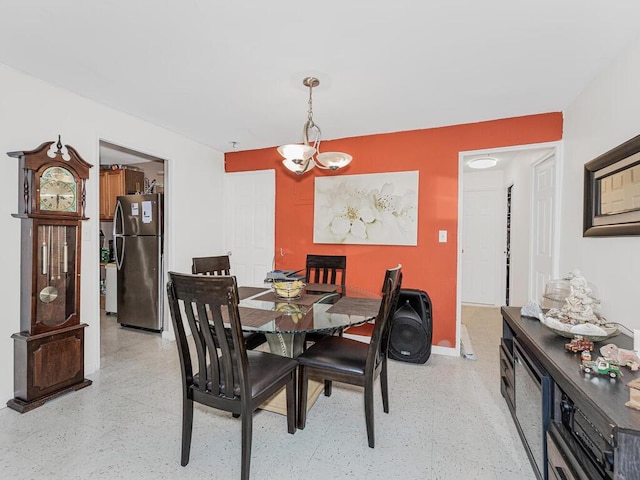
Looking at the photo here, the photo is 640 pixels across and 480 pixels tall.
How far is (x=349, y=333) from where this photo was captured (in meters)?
3.72

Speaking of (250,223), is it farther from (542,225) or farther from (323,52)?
(542,225)

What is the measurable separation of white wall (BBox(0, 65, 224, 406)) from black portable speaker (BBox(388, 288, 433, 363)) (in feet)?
8.09

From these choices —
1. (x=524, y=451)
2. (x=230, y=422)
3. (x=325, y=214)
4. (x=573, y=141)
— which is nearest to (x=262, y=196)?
(x=325, y=214)

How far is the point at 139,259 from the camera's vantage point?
397 cm

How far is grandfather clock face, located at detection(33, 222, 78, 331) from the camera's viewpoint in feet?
7.38

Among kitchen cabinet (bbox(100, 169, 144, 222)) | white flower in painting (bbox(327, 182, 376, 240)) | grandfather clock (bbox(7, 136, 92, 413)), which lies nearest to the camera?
grandfather clock (bbox(7, 136, 92, 413))

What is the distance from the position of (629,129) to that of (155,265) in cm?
428

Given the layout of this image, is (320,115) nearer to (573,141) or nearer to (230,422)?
(573,141)

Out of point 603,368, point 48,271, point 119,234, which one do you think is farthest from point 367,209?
point 119,234

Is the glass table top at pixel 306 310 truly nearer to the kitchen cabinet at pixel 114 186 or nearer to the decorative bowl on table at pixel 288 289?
the decorative bowl on table at pixel 288 289

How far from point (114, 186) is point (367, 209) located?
3.64m

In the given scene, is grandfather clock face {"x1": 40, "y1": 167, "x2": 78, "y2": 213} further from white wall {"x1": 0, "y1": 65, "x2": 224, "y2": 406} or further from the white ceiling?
the white ceiling

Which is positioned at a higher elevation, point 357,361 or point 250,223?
point 250,223

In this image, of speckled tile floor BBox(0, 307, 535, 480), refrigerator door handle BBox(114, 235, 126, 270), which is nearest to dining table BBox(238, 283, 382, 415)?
speckled tile floor BBox(0, 307, 535, 480)
